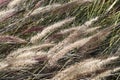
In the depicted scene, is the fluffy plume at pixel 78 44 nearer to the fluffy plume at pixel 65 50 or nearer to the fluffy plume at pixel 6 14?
the fluffy plume at pixel 65 50

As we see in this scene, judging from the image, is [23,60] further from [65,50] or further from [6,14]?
[6,14]

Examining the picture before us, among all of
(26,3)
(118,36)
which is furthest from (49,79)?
(26,3)

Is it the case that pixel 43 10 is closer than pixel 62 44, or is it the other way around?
pixel 62 44

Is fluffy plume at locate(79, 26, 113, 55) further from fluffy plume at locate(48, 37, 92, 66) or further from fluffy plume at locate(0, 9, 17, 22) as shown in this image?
fluffy plume at locate(0, 9, 17, 22)

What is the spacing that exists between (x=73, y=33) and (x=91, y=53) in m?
0.27

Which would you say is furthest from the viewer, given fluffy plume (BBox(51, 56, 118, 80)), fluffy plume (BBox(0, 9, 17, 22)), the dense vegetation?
fluffy plume (BBox(0, 9, 17, 22))

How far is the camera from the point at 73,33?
202cm

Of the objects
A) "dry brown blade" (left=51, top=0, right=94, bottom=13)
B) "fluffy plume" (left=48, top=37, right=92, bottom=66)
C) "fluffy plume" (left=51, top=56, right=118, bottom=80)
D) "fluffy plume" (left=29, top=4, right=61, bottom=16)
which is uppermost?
Result: "fluffy plume" (left=29, top=4, right=61, bottom=16)

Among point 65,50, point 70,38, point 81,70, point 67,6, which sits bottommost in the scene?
point 81,70

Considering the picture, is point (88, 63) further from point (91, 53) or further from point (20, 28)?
point (20, 28)

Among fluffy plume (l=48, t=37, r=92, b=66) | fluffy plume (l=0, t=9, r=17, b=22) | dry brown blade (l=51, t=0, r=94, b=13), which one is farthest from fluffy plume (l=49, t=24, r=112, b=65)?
fluffy plume (l=0, t=9, r=17, b=22)

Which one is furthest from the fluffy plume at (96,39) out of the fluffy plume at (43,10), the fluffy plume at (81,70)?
the fluffy plume at (43,10)

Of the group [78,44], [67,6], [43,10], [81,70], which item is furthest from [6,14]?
[81,70]

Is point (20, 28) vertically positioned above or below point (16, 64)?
above
